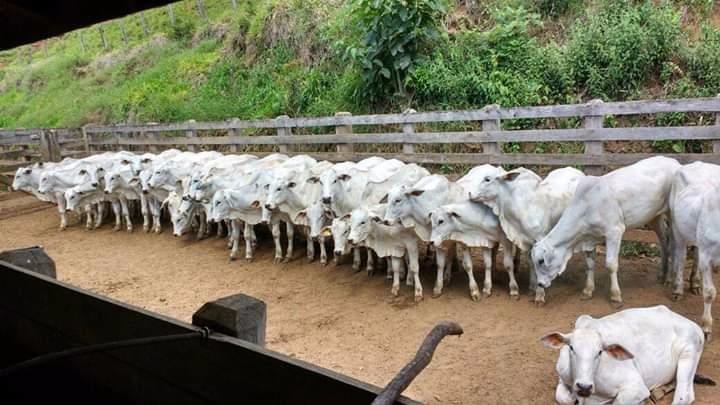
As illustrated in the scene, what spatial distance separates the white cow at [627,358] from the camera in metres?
4.01

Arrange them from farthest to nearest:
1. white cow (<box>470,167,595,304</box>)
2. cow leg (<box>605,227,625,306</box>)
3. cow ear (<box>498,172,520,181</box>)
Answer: cow ear (<box>498,172,520,181</box>) < white cow (<box>470,167,595,304</box>) < cow leg (<box>605,227,625,306</box>)

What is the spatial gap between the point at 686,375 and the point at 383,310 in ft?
11.1

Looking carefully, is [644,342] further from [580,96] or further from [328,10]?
[328,10]

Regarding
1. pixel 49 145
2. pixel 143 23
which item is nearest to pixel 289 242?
pixel 49 145

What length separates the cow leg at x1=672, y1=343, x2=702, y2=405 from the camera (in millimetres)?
4208

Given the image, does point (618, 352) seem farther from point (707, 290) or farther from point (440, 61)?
point (440, 61)

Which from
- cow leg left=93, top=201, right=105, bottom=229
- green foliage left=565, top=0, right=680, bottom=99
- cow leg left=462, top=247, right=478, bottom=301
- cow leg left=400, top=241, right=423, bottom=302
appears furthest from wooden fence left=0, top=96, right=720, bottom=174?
cow leg left=93, top=201, right=105, bottom=229

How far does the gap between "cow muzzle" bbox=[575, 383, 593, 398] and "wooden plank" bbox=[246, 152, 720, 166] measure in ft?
13.1

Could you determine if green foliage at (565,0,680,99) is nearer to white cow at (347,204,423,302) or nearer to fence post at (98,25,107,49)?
white cow at (347,204,423,302)

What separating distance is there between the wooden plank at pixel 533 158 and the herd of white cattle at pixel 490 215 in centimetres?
48

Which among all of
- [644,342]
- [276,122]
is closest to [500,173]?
[644,342]

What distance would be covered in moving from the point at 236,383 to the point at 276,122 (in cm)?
1046

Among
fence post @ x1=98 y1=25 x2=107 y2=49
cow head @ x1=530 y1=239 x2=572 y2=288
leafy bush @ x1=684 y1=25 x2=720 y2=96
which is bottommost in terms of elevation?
cow head @ x1=530 y1=239 x2=572 y2=288

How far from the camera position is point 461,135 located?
→ 8.63m
